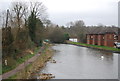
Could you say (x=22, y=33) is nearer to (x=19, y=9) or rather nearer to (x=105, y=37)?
(x=19, y=9)

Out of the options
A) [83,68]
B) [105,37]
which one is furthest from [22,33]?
[105,37]

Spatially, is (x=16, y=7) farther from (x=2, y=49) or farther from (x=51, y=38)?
(x=51, y=38)

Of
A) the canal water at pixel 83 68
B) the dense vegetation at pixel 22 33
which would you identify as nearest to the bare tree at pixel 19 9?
the dense vegetation at pixel 22 33

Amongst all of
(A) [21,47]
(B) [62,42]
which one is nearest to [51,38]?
(B) [62,42]

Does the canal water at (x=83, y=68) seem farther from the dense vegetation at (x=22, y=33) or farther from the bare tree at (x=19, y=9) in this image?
the bare tree at (x=19, y=9)

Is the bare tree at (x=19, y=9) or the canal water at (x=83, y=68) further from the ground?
the bare tree at (x=19, y=9)

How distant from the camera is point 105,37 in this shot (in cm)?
4750

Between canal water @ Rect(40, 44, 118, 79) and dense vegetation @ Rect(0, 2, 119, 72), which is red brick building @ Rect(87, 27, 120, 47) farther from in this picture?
canal water @ Rect(40, 44, 118, 79)

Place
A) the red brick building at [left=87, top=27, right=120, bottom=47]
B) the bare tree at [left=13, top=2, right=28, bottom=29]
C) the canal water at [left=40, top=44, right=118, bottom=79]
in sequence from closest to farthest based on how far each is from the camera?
the canal water at [left=40, top=44, right=118, bottom=79] → the bare tree at [left=13, top=2, right=28, bottom=29] → the red brick building at [left=87, top=27, right=120, bottom=47]

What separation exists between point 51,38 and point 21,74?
57550mm

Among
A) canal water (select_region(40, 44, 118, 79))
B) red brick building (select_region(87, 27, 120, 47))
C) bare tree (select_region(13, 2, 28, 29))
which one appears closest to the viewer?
canal water (select_region(40, 44, 118, 79))

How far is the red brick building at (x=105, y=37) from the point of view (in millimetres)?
46375

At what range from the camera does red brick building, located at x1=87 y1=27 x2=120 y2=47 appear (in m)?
46.4

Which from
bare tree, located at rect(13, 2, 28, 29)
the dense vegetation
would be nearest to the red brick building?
the dense vegetation
